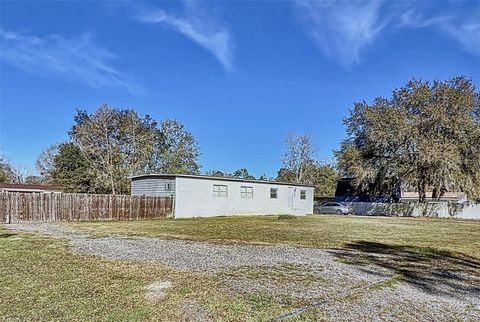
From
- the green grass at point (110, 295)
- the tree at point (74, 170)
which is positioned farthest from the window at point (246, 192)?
the tree at point (74, 170)

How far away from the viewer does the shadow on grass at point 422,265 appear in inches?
232

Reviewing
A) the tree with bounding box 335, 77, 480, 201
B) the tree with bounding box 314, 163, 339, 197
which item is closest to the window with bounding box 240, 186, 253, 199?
the tree with bounding box 335, 77, 480, 201

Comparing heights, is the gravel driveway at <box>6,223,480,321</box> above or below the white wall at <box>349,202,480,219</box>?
above

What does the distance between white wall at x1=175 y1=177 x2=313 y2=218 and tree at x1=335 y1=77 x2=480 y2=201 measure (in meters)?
5.99

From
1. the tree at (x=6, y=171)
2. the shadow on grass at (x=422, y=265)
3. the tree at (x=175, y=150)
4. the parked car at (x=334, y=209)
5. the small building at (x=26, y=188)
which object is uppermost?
the tree at (x=175, y=150)

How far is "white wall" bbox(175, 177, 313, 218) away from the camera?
22219 millimetres

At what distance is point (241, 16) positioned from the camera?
568 inches

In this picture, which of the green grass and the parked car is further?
the parked car

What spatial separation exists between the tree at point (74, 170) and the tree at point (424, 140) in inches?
1013

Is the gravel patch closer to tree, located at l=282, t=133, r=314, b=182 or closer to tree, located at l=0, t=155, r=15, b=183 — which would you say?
tree, located at l=282, t=133, r=314, b=182

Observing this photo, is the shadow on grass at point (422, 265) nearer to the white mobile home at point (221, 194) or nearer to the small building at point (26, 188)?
the white mobile home at point (221, 194)

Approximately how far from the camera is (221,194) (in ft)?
78.9

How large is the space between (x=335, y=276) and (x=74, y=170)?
36969 millimetres

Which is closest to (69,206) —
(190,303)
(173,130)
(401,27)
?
(190,303)
